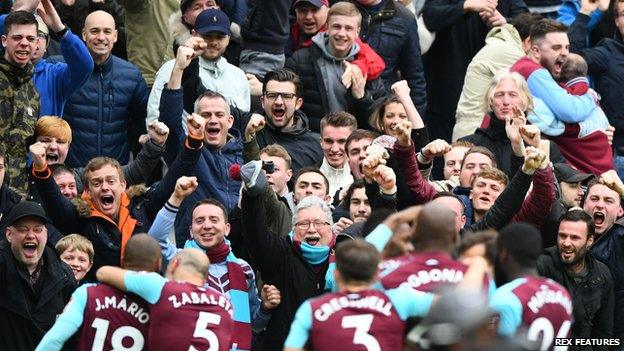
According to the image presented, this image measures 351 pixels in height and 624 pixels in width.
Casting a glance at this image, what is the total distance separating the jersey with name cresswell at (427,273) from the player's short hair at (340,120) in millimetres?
4197

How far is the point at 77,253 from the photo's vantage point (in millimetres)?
15180

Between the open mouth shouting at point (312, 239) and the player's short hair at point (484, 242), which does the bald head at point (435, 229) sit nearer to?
the player's short hair at point (484, 242)

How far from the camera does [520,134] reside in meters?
15.8

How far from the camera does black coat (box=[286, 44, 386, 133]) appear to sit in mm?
18219

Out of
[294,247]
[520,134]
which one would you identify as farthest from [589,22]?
[294,247]

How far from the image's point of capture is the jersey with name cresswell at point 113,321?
13.2m

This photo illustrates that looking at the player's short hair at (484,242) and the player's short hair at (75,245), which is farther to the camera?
the player's short hair at (75,245)

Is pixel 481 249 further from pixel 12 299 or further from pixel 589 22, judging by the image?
pixel 589 22

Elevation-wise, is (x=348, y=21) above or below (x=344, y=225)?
→ above

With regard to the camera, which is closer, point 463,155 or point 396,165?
point 396,165

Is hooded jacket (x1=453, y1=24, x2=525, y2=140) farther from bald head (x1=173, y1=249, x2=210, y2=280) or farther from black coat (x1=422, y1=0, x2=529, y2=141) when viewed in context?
bald head (x1=173, y1=249, x2=210, y2=280)

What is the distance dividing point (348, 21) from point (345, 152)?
1.75 meters

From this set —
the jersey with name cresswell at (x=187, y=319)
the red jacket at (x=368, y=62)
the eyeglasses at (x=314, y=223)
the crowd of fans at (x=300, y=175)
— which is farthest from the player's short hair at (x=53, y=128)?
the red jacket at (x=368, y=62)

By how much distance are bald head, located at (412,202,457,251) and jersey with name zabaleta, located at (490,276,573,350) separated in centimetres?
52
